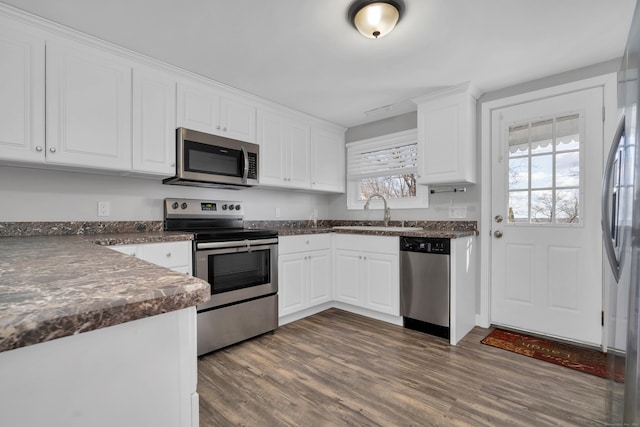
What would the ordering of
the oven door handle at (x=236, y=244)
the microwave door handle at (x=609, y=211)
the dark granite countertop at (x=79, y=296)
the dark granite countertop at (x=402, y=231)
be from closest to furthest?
the dark granite countertop at (x=79, y=296), the microwave door handle at (x=609, y=211), the oven door handle at (x=236, y=244), the dark granite countertop at (x=402, y=231)

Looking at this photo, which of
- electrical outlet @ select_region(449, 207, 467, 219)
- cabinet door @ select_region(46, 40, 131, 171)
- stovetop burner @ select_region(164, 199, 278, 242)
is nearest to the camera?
cabinet door @ select_region(46, 40, 131, 171)

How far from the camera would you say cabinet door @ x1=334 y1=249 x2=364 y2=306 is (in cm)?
315

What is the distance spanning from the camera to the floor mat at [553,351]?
2.12 metres

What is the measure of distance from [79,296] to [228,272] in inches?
76.9

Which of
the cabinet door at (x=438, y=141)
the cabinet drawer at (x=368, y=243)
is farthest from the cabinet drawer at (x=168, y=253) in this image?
the cabinet door at (x=438, y=141)

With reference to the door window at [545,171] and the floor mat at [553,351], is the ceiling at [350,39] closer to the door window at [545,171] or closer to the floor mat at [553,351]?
the door window at [545,171]

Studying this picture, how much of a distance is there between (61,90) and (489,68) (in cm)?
308

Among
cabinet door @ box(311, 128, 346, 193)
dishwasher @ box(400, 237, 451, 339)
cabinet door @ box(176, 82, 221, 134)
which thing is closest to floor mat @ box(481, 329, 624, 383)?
dishwasher @ box(400, 237, 451, 339)

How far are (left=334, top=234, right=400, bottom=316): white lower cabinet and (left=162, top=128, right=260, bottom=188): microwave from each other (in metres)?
1.21

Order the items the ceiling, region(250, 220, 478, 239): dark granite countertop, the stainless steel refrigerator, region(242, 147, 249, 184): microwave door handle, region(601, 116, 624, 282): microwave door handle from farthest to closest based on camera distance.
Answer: region(242, 147, 249, 184): microwave door handle, region(250, 220, 478, 239): dark granite countertop, the ceiling, region(601, 116, 624, 282): microwave door handle, the stainless steel refrigerator

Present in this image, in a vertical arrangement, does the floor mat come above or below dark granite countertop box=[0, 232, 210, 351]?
below

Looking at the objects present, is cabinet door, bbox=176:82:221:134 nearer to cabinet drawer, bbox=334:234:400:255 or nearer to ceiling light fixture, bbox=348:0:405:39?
ceiling light fixture, bbox=348:0:405:39

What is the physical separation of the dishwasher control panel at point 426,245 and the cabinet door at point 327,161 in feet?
4.38

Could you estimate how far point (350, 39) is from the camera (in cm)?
205
